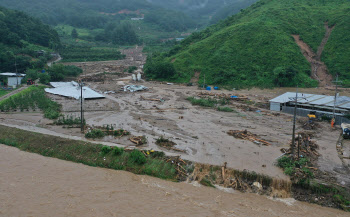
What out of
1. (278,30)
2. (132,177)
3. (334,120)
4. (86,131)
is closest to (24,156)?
(86,131)

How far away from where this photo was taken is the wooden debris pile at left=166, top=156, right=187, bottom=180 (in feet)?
41.4

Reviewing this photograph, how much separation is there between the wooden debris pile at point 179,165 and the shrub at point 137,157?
1.21 m

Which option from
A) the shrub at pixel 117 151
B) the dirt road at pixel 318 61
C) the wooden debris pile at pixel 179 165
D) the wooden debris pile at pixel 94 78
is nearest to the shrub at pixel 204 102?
the wooden debris pile at pixel 179 165

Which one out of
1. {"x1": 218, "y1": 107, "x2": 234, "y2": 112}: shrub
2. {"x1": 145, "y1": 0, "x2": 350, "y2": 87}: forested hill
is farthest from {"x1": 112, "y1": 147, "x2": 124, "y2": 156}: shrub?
{"x1": 145, "y1": 0, "x2": 350, "y2": 87}: forested hill

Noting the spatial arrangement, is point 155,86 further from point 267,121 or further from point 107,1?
point 107,1

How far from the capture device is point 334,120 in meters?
19.4

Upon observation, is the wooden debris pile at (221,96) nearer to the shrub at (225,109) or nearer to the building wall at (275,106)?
the building wall at (275,106)

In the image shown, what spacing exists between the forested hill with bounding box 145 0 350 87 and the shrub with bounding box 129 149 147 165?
22897 mm

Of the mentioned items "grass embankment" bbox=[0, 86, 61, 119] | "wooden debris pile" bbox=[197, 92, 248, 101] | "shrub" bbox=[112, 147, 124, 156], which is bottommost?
"shrub" bbox=[112, 147, 124, 156]

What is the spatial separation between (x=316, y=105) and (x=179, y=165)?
1391 centimetres

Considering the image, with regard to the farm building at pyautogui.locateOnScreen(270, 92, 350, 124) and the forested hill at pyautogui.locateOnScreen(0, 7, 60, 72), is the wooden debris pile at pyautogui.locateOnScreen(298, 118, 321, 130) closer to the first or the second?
the farm building at pyautogui.locateOnScreen(270, 92, 350, 124)

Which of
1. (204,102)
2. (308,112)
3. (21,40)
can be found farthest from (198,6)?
(308,112)

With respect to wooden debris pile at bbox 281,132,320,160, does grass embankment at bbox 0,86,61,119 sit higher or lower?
higher

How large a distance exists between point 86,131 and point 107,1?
140m
